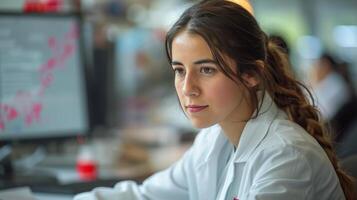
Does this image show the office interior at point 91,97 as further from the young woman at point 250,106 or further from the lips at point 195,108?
the lips at point 195,108

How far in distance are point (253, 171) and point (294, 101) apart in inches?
10.0

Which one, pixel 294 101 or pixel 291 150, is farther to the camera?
pixel 294 101

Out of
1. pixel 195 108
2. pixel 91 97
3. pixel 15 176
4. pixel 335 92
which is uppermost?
pixel 195 108

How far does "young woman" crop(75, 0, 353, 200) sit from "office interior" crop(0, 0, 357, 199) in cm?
14

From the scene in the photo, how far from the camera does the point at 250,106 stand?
1310 mm

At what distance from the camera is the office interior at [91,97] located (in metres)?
1.83

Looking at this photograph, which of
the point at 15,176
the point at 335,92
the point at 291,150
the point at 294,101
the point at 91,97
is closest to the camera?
the point at 291,150

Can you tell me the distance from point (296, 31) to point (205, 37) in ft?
21.0

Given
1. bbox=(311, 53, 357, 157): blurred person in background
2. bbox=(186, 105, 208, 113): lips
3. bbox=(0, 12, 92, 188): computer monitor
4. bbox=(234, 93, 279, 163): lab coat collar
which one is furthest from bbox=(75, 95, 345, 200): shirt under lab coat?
bbox=(311, 53, 357, 157): blurred person in background

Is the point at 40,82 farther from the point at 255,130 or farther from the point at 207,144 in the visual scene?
the point at 255,130

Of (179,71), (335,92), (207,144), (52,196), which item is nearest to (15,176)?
(52,196)

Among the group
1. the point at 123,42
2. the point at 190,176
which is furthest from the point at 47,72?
the point at 123,42

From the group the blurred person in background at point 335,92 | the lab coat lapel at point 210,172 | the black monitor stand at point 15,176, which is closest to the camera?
the lab coat lapel at point 210,172

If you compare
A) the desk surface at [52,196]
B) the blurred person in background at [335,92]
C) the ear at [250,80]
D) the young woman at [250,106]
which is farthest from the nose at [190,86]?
the blurred person in background at [335,92]
